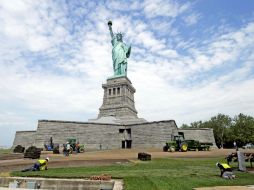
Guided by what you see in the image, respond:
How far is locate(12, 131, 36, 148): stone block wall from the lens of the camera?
58581mm

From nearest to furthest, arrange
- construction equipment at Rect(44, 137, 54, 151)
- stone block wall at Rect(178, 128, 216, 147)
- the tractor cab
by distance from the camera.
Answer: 1. the tractor cab
2. construction equipment at Rect(44, 137, 54, 151)
3. stone block wall at Rect(178, 128, 216, 147)

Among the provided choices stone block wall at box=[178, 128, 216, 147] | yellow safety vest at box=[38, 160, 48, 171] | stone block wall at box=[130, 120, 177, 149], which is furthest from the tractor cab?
yellow safety vest at box=[38, 160, 48, 171]

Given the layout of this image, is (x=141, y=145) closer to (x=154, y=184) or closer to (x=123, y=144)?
(x=123, y=144)

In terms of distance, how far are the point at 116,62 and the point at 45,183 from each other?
60.6m

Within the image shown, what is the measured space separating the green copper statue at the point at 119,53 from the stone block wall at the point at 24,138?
2734cm

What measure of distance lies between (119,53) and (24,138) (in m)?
33.0

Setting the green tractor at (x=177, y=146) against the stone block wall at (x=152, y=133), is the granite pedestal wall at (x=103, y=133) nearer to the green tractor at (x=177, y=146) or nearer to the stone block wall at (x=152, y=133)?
the stone block wall at (x=152, y=133)

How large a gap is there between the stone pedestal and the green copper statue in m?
3.05

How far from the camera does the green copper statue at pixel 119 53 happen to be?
Result: 7238cm

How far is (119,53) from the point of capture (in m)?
72.8

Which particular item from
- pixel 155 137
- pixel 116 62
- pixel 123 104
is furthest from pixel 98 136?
pixel 116 62

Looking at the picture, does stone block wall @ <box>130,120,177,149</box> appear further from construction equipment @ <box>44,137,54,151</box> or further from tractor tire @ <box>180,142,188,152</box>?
construction equipment @ <box>44,137,54,151</box>

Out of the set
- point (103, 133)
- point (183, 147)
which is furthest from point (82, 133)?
point (183, 147)

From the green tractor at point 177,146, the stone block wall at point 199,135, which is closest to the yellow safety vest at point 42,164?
the green tractor at point 177,146
